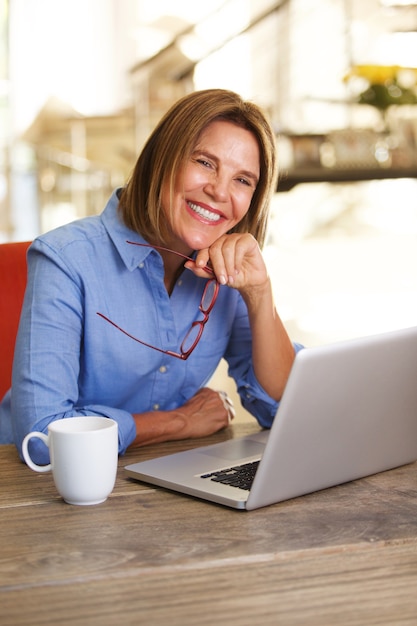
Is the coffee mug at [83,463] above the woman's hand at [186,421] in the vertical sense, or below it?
above

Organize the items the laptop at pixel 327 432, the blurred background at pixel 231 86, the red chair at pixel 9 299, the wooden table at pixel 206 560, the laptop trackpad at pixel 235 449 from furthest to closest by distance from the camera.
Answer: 1. the blurred background at pixel 231 86
2. the red chair at pixel 9 299
3. the laptop trackpad at pixel 235 449
4. the laptop at pixel 327 432
5. the wooden table at pixel 206 560

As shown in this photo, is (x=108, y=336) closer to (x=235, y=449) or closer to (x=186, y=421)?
(x=186, y=421)

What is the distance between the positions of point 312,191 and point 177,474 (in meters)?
4.56

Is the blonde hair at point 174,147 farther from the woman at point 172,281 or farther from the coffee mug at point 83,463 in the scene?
the coffee mug at point 83,463

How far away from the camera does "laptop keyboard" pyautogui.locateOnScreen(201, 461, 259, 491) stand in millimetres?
1011

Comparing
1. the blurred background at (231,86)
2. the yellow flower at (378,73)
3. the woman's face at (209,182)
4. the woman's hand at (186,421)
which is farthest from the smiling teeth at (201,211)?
the yellow flower at (378,73)

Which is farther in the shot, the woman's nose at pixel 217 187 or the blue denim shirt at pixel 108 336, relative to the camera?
the woman's nose at pixel 217 187

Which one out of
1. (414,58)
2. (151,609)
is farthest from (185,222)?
(414,58)

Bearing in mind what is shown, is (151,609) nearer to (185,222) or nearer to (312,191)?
(185,222)

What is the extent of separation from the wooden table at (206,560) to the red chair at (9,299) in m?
0.65

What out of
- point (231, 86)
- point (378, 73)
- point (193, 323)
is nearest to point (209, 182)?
point (193, 323)

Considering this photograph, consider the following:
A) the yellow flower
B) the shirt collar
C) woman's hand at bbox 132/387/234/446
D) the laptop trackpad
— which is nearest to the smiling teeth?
the shirt collar

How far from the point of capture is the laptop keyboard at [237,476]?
1.01 meters

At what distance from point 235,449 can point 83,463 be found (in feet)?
1.10
